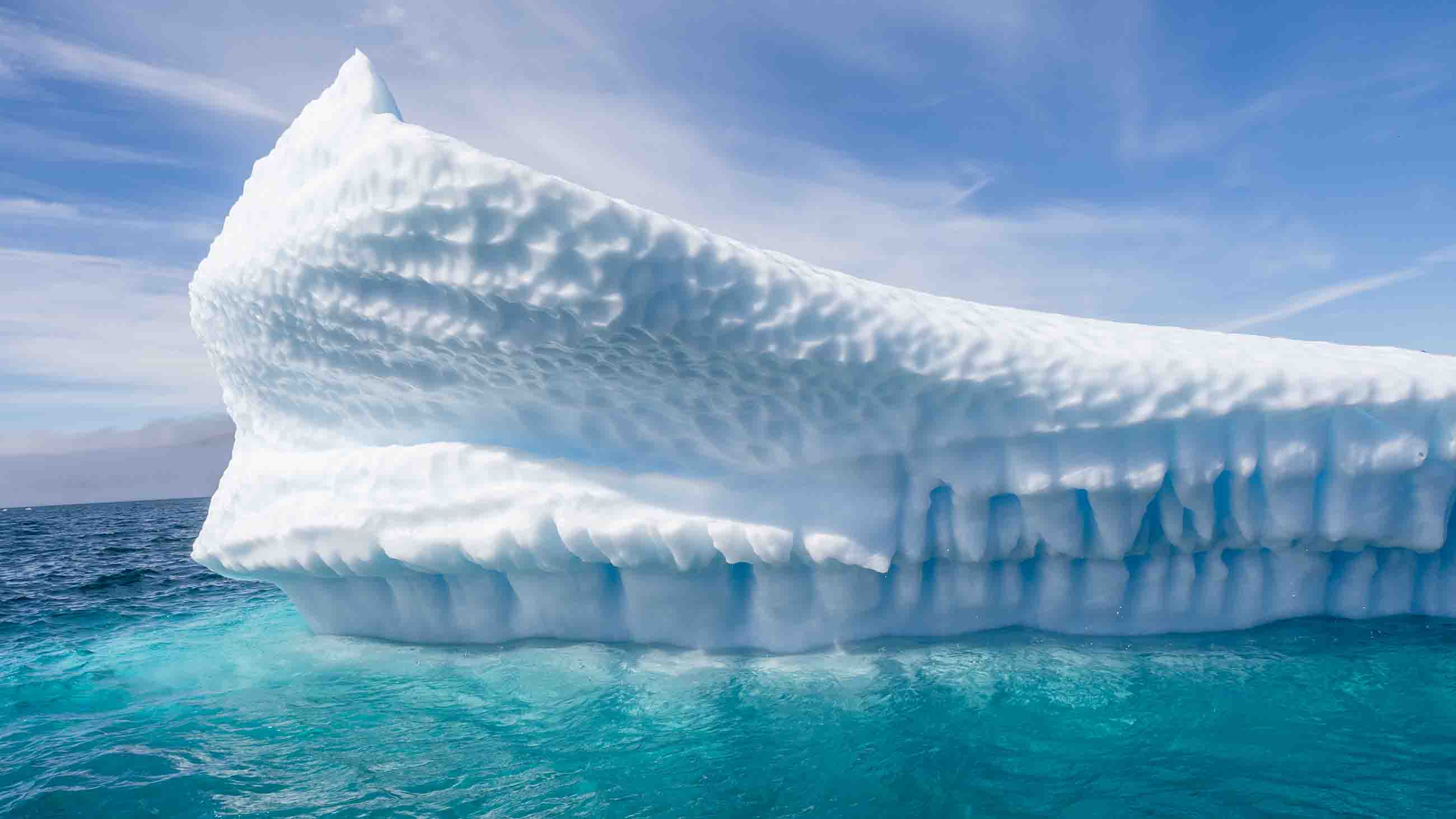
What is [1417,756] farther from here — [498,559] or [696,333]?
[498,559]

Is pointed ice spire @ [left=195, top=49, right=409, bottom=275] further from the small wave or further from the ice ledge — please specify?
the small wave

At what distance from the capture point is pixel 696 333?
501 cm

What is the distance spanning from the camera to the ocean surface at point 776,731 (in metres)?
3.91

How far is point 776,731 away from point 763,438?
72.4 inches

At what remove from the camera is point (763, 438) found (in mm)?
5594

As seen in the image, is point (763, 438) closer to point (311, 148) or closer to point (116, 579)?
point (311, 148)

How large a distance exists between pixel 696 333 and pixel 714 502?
1.28 meters

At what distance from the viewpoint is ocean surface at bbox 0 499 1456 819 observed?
3.91 m

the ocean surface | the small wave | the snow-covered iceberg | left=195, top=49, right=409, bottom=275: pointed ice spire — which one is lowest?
the small wave

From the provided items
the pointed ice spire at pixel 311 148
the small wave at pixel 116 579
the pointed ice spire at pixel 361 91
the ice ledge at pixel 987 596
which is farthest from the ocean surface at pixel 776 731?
the small wave at pixel 116 579

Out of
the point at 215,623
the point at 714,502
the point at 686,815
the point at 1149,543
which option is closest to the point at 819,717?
the point at 686,815

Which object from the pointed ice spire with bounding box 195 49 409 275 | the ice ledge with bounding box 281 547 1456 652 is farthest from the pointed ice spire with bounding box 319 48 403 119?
the ice ledge with bounding box 281 547 1456 652

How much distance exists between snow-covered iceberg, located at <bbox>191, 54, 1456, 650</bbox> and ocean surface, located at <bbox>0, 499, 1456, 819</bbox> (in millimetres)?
377

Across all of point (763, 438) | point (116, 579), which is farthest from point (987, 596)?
point (116, 579)
